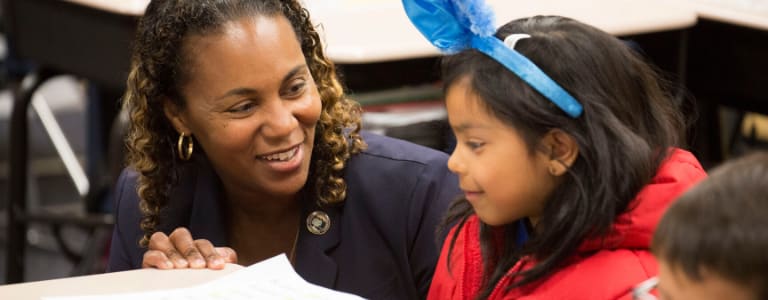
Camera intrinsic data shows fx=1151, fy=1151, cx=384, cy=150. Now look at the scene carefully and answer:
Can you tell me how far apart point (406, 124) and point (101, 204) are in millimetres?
1338

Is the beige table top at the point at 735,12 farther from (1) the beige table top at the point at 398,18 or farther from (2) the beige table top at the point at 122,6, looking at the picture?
(2) the beige table top at the point at 122,6

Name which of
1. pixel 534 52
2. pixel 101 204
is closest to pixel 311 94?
pixel 534 52

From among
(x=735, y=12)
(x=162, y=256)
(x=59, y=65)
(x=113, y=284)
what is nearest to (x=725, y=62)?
(x=735, y=12)

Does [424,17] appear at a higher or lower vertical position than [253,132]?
higher

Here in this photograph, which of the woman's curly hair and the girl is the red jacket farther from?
the woman's curly hair

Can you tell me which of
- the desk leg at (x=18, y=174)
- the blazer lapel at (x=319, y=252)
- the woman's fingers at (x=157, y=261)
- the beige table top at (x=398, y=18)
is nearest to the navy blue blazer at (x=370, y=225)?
the blazer lapel at (x=319, y=252)

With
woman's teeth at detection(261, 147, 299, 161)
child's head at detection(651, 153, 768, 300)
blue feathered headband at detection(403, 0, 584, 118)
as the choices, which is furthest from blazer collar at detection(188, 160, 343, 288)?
child's head at detection(651, 153, 768, 300)

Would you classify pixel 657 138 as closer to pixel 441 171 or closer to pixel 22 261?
pixel 441 171

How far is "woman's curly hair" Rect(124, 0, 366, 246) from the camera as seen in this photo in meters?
1.82

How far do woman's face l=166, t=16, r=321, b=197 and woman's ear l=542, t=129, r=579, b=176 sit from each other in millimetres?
534

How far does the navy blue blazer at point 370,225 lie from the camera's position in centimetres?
188

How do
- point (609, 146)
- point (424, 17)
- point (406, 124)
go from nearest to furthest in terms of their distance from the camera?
point (609, 146), point (424, 17), point (406, 124)

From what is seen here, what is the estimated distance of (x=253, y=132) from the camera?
1.80 m

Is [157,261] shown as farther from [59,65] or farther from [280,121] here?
[59,65]
